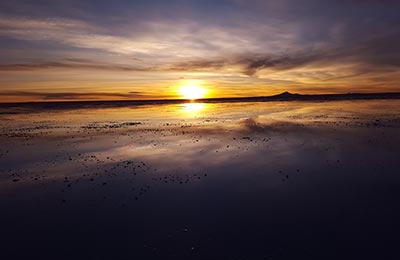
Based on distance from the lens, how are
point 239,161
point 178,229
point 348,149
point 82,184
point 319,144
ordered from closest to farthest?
point 178,229
point 82,184
point 239,161
point 348,149
point 319,144

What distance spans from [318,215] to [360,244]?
2.27m

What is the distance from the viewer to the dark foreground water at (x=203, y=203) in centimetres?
987

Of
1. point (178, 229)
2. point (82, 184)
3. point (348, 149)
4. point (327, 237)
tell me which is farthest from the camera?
point (348, 149)

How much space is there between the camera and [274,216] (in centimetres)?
1198

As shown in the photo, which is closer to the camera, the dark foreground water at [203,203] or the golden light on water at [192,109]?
the dark foreground water at [203,203]

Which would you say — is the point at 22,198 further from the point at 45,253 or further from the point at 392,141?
the point at 392,141

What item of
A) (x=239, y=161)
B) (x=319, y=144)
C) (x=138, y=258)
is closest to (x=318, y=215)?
(x=138, y=258)

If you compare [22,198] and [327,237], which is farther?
[22,198]

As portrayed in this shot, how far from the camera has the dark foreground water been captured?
9867 millimetres

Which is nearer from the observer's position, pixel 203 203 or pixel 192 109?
pixel 203 203

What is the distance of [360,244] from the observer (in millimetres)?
9758

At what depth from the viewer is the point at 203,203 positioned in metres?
13.6

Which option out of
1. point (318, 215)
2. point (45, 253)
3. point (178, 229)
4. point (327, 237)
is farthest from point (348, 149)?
point (45, 253)

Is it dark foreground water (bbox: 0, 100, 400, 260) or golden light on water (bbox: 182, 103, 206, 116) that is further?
golden light on water (bbox: 182, 103, 206, 116)
